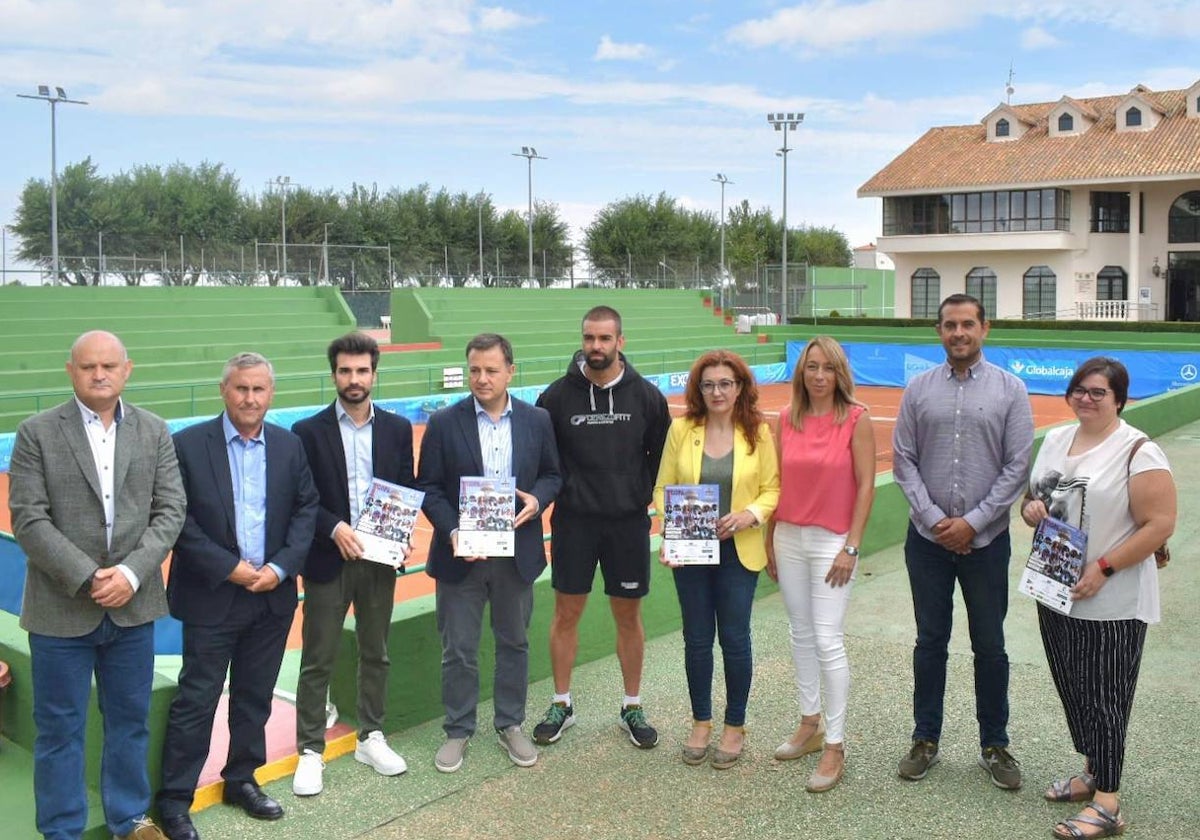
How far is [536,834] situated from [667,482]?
4.98 ft

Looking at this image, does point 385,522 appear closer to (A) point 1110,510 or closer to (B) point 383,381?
(A) point 1110,510

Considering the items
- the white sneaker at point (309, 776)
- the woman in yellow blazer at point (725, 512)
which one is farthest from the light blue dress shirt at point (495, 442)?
the white sneaker at point (309, 776)

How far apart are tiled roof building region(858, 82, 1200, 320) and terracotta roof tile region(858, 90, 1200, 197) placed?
0.21ft

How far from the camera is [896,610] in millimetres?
7316

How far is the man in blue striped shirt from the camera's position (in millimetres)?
4492

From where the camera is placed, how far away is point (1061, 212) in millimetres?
45719

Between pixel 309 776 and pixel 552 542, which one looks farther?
pixel 552 542

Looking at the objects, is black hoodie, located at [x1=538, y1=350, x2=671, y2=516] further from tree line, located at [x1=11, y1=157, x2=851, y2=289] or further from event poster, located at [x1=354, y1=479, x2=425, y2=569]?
tree line, located at [x1=11, y1=157, x2=851, y2=289]

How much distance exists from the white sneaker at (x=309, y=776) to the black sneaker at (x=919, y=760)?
231cm

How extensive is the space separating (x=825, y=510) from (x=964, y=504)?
0.53m

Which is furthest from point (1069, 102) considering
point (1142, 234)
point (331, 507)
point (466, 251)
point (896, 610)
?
point (331, 507)

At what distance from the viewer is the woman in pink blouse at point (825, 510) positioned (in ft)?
15.1

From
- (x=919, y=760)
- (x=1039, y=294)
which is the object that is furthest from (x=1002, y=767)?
(x=1039, y=294)

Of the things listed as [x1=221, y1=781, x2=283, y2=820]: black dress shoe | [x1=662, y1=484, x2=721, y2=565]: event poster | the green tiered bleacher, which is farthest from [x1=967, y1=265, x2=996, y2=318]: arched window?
[x1=221, y1=781, x2=283, y2=820]: black dress shoe
